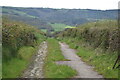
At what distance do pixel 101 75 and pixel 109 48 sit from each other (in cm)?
646

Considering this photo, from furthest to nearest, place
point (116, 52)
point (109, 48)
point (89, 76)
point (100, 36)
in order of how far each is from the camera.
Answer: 1. point (100, 36)
2. point (109, 48)
3. point (116, 52)
4. point (89, 76)

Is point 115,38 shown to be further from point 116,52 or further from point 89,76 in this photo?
point 89,76

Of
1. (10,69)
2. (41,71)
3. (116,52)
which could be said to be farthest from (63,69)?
(116,52)

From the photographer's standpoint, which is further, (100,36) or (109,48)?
(100,36)

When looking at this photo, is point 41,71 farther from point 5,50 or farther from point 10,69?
point 5,50

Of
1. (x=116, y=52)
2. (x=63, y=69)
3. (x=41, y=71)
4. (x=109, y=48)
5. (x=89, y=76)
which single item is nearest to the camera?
(x=89, y=76)

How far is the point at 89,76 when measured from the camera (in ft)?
58.6

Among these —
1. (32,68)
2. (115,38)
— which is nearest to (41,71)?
(32,68)

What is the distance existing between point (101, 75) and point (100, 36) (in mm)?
12380

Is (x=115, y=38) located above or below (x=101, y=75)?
above

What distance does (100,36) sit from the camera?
30.2m

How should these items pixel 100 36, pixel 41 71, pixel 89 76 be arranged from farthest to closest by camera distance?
pixel 100 36 → pixel 41 71 → pixel 89 76

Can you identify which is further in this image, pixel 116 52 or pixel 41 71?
pixel 116 52

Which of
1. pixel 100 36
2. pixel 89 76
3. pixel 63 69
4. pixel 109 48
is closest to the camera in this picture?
pixel 89 76
